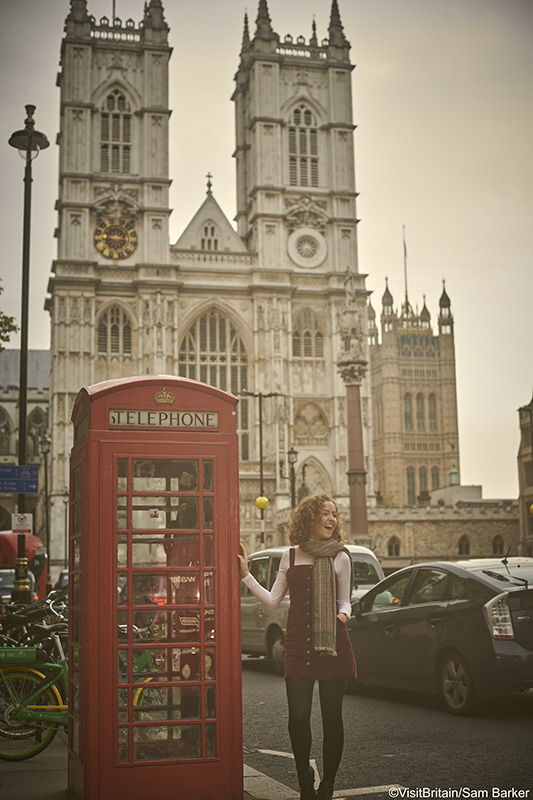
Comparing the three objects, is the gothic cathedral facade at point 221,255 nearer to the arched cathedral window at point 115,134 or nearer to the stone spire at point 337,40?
the arched cathedral window at point 115,134

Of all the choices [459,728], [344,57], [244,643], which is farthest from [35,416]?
[459,728]

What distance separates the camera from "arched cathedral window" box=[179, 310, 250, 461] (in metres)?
57.4

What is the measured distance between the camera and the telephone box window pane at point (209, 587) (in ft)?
17.7

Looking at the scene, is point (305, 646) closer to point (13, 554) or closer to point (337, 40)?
point (13, 554)

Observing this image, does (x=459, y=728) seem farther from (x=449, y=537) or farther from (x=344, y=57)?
(x=344, y=57)

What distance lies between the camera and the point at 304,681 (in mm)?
5527

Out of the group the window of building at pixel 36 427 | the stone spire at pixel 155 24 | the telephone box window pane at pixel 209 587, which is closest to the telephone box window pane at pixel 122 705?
the telephone box window pane at pixel 209 587

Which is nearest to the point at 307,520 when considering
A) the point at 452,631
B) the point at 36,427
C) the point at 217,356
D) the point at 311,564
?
the point at 311,564

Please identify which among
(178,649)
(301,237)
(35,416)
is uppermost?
(301,237)

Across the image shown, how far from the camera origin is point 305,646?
5.55 m

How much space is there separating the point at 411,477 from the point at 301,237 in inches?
2101

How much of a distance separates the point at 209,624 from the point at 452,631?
4.27 meters

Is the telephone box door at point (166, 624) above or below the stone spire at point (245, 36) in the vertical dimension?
below

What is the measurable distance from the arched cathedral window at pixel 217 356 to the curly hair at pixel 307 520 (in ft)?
168
